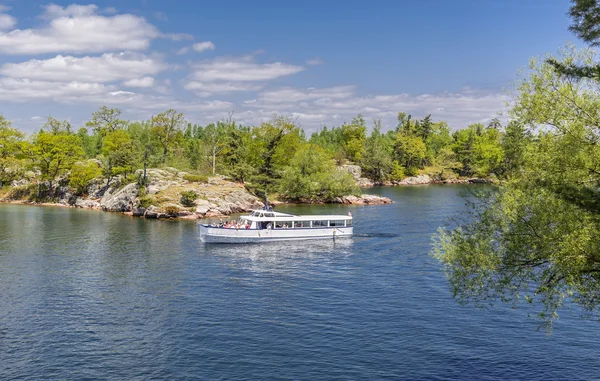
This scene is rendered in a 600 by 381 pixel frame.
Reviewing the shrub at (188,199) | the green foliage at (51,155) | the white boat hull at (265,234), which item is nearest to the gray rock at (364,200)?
the shrub at (188,199)

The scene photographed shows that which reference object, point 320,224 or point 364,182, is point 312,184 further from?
point 364,182

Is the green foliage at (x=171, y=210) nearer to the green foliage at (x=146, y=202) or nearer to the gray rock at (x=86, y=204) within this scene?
the green foliage at (x=146, y=202)

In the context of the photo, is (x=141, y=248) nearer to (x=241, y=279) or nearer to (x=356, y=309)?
(x=241, y=279)

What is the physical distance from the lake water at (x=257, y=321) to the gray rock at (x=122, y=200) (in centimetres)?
4254

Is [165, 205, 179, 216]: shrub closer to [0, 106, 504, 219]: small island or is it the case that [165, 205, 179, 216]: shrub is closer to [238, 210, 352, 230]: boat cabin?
[0, 106, 504, 219]: small island

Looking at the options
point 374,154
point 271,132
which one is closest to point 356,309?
point 271,132

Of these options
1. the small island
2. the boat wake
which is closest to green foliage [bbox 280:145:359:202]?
the small island

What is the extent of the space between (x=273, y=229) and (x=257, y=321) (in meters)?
37.0

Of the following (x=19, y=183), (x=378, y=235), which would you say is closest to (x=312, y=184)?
(x=378, y=235)

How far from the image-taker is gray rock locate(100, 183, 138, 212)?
110 m

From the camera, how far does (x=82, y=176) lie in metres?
126

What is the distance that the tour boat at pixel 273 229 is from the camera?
7250cm

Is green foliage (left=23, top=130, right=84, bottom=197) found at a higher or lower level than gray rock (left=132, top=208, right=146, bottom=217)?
higher

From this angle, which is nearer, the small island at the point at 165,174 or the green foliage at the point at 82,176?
the small island at the point at 165,174
